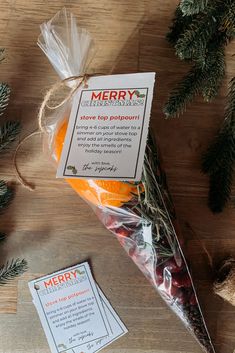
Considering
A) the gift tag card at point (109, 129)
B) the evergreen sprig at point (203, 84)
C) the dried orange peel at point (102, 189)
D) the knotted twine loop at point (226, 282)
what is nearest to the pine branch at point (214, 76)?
the evergreen sprig at point (203, 84)

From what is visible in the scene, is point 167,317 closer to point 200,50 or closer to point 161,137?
point 161,137

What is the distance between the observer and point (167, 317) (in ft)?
2.95

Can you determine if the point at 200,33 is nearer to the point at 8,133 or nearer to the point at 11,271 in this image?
the point at 8,133

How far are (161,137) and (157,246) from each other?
0.26m

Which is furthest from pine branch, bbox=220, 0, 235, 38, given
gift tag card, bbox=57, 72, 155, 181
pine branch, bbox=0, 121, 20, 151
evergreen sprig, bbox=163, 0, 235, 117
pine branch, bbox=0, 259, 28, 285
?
pine branch, bbox=0, 259, 28, 285

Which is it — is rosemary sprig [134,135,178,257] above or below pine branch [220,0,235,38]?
below

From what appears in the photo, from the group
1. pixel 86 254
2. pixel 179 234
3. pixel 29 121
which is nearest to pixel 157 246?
pixel 179 234

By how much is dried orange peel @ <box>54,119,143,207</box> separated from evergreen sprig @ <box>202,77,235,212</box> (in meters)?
0.20

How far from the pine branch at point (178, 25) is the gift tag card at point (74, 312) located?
53 cm

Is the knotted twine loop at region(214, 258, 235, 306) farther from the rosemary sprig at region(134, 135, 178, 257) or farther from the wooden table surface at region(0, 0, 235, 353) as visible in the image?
the rosemary sprig at region(134, 135, 178, 257)

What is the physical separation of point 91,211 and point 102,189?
0.16 m

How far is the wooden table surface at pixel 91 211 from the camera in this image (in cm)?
90

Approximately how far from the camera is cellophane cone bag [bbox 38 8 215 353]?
784 millimetres

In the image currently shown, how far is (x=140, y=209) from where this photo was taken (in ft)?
2.57
